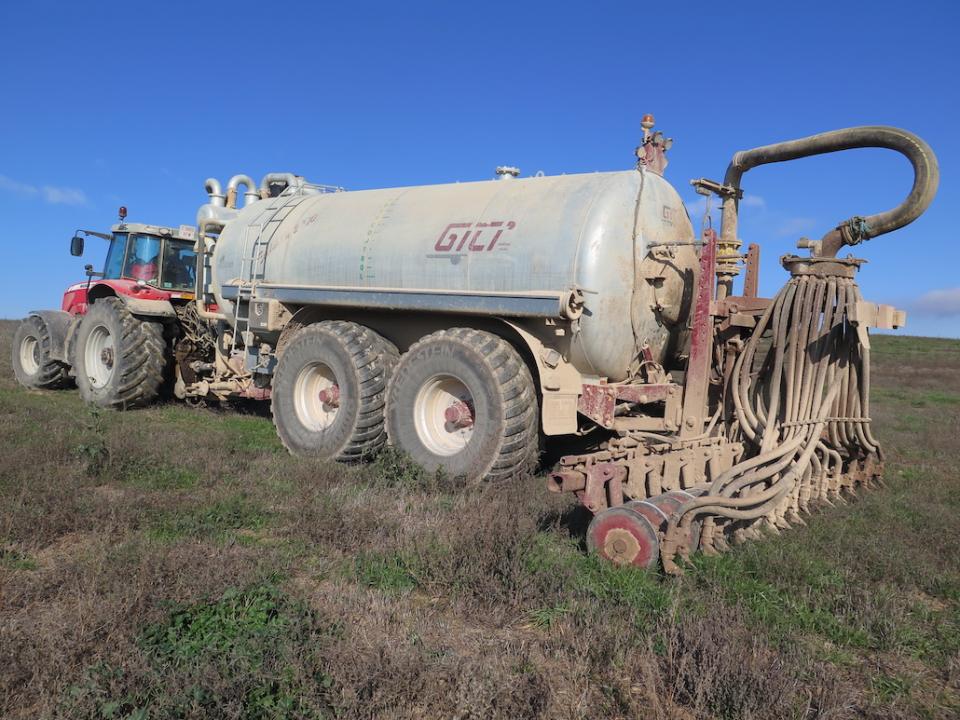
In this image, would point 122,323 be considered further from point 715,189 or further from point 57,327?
point 715,189

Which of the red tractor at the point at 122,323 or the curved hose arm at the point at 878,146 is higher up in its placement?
the curved hose arm at the point at 878,146

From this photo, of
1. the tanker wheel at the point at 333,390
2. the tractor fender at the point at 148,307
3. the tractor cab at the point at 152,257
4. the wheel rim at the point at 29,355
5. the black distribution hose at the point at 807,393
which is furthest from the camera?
the wheel rim at the point at 29,355

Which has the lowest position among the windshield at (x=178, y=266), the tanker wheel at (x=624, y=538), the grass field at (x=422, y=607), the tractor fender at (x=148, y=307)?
the grass field at (x=422, y=607)

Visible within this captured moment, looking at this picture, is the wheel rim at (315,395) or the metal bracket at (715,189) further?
the wheel rim at (315,395)

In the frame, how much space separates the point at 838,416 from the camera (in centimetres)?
675

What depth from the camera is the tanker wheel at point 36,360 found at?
12281 mm

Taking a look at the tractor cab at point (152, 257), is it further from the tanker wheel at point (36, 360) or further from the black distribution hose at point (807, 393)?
the black distribution hose at point (807, 393)

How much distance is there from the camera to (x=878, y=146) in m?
6.61

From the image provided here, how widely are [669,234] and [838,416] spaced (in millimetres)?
2230

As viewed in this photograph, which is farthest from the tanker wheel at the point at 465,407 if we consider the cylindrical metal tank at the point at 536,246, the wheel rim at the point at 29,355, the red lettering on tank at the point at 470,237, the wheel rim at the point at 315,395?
the wheel rim at the point at 29,355

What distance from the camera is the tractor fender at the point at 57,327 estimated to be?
12.1 m

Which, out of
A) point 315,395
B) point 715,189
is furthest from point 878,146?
point 315,395

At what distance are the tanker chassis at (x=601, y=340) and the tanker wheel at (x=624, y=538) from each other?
1.30 ft

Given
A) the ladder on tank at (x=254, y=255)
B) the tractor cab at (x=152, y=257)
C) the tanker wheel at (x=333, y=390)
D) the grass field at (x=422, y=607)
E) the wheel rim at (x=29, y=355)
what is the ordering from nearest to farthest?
the grass field at (x=422, y=607) → the tanker wheel at (x=333, y=390) → the ladder on tank at (x=254, y=255) → the tractor cab at (x=152, y=257) → the wheel rim at (x=29, y=355)
